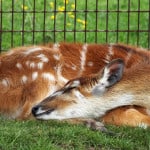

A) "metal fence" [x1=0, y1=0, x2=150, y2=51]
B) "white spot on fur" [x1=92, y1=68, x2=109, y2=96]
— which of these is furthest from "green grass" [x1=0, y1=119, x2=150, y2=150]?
"metal fence" [x1=0, y1=0, x2=150, y2=51]

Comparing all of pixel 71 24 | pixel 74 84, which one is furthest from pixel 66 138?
pixel 71 24

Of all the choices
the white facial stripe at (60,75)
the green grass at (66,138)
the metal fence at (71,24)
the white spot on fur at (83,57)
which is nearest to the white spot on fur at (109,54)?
the white spot on fur at (83,57)

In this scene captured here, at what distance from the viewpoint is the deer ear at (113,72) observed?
709 centimetres

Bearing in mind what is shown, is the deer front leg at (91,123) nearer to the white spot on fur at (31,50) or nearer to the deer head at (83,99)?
the deer head at (83,99)

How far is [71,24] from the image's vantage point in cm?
1145

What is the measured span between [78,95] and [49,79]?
428mm

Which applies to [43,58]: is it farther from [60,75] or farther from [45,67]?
[60,75]

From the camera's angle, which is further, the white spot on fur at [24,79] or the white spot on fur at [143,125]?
the white spot on fur at [24,79]

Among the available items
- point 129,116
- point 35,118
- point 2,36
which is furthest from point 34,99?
point 2,36

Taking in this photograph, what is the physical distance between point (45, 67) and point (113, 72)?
75 centimetres

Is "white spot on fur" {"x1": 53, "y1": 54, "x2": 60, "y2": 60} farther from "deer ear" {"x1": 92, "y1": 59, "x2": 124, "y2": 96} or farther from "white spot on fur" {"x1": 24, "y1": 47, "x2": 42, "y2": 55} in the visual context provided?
"deer ear" {"x1": 92, "y1": 59, "x2": 124, "y2": 96}

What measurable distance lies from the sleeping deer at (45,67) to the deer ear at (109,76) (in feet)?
0.71

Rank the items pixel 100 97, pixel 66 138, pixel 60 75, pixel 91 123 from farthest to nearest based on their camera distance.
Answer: pixel 60 75
pixel 100 97
pixel 91 123
pixel 66 138

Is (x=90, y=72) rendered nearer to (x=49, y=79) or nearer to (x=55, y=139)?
(x=49, y=79)
